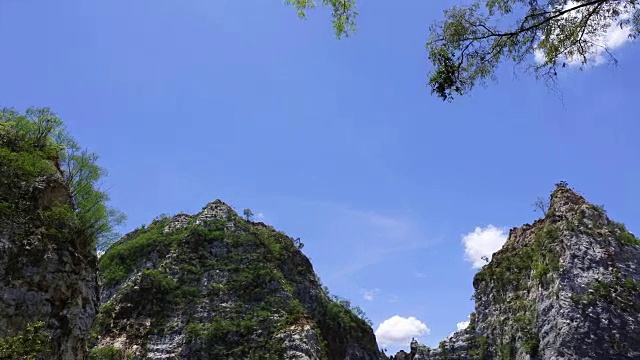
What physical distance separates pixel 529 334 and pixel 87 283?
3050 centimetres

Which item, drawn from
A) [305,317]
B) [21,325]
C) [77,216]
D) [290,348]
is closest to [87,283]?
[77,216]

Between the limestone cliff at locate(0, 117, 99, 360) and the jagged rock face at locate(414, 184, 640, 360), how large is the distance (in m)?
29.3

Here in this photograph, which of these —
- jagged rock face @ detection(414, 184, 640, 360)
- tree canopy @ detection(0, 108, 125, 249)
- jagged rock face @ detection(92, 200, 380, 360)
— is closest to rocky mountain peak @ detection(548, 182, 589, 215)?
jagged rock face @ detection(414, 184, 640, 360)

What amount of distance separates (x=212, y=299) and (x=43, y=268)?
24.3 m

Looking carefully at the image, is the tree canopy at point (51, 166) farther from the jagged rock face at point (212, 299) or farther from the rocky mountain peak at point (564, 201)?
the rocky mountain peak at point (564, 201)

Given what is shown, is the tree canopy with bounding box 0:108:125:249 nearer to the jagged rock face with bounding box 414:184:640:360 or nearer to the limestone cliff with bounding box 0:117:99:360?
the limestone cliff with bounding box 0:117:99:360

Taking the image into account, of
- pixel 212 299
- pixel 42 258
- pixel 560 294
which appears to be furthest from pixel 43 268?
pixel 560 294

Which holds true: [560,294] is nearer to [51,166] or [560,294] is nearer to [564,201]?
[564,201]

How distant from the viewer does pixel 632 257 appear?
35.6m

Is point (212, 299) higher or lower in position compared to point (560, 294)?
higher

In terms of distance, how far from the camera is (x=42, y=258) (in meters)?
22.7

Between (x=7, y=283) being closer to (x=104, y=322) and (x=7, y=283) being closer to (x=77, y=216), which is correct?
(x=77, y=216)

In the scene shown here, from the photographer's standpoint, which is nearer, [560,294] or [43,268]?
[43,268]

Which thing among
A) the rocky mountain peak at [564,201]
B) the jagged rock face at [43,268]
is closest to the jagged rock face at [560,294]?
the rocky mountain peak at [564,201]
